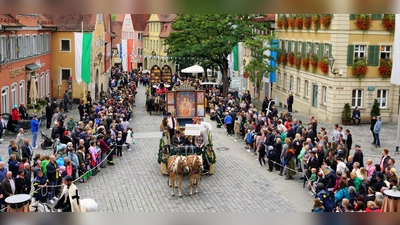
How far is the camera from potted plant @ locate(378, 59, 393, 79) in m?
32.8

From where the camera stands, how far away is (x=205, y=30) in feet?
155

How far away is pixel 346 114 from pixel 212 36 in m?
17.6

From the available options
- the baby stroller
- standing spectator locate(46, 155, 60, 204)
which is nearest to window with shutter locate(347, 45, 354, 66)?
the baby stroller

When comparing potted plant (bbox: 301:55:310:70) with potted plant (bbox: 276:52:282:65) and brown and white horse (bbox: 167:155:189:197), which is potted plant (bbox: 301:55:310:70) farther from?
brown and white horse (bbox: 167:155:189:197)

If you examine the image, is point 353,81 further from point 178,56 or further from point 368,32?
point 178,56

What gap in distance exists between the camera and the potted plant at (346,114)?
32.6 m

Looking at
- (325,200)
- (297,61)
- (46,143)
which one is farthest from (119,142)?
(297,61)

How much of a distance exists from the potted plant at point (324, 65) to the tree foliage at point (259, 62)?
215 inches

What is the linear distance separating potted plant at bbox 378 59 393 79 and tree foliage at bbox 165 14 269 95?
44.4 feet

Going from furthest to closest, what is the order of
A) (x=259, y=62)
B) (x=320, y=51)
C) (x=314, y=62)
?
(x=259, y=62)
(x=314, y=62)
(x=320, y=51)

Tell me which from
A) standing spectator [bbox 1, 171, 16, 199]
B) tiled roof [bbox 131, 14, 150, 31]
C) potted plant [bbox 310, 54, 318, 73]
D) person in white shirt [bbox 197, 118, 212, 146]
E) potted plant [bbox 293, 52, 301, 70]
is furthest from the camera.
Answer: tiled roof [bbox 131, 14, 150, 31]

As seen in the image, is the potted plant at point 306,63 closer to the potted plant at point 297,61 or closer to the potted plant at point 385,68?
the potted plant at point 297,61

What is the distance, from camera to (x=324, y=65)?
3431 centimetres

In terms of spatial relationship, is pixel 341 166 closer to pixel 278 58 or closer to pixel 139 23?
pixel 278 58
